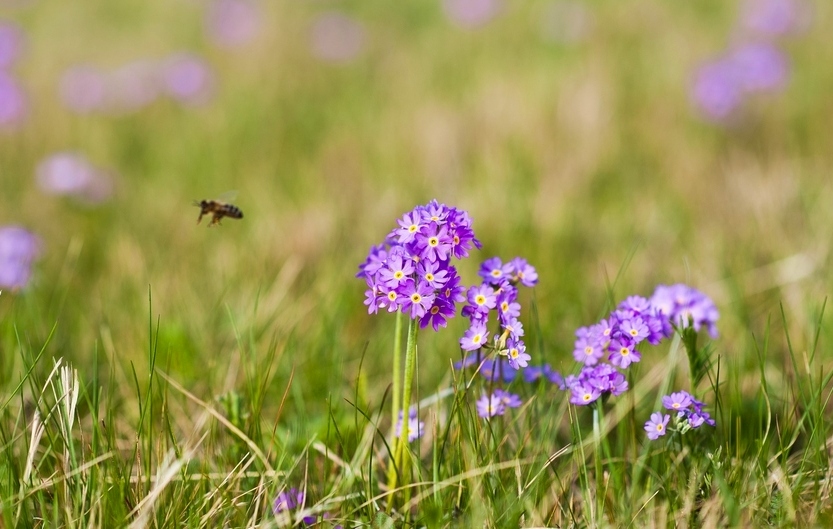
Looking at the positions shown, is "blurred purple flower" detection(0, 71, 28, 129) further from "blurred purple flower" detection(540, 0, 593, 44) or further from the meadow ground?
"blurred purple flower" detection(540, 0, 593, 44)

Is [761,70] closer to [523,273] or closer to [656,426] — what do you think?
[523,273]

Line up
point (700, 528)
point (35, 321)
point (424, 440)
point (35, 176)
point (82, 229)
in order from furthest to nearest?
1. point (35, 176)
2. point (82, 229)
3. point (35, 321)
4. point (424, 440)
5. point (700, 528)

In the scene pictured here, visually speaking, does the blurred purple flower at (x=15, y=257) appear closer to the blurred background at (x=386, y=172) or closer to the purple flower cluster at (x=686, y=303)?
the blurred background at (x=386, y=172)

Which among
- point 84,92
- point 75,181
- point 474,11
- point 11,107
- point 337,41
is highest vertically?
point 474,11

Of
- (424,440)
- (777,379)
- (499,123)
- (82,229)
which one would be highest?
(499,123)

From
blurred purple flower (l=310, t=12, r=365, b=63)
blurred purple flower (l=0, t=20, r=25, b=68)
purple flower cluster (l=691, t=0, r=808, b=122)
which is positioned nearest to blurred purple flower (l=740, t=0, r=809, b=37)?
purple flower cluster (l=691, t=0, r=808, b=122)

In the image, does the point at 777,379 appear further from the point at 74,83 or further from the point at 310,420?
the point at 74,83

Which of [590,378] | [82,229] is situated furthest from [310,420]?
[82,229]

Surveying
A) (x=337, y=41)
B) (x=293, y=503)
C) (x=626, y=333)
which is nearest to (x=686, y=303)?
(x=626, y=333)
